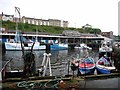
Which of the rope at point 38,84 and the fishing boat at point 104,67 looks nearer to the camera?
the rope at point 38,84

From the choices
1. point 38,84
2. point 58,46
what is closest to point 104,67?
point 38,84

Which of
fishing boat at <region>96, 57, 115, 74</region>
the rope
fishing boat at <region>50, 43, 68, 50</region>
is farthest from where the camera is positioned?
fishing boat at <region>50, 43, 68, 50</region>

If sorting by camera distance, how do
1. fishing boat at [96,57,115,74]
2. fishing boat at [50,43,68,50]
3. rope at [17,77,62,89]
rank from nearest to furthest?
rope at [17,77,62,89]
fishing boat at [96,57,115,74]
fishing boat at [50,43,68,50]

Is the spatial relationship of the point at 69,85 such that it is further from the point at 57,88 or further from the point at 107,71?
the point at 107,71

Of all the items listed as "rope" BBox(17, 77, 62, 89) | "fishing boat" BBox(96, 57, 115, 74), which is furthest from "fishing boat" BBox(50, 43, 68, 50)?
"rope" BBox(17, 77, 62, 89)

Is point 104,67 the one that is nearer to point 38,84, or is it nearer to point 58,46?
point 38,84

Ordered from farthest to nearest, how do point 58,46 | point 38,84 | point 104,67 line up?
point 58,46
point 104,67
point 38,84

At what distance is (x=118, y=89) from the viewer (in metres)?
10.8

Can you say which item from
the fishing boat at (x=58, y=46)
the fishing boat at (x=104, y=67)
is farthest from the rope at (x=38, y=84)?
the fishing boat at (x=58, y=46)

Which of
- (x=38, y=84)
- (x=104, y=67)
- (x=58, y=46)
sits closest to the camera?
(x=38, y=84)

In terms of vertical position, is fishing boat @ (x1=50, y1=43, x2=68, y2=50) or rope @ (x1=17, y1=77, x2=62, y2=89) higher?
fishing boat @ (x1=50, y1=43, x2=68, y2=50)

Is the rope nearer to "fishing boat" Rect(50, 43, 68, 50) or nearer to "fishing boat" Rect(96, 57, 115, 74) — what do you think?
"fishing boat" Rect(96, 57, 115, 74)

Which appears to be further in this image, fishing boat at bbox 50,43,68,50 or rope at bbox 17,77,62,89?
fishing boat at bbox 50,43,68,50

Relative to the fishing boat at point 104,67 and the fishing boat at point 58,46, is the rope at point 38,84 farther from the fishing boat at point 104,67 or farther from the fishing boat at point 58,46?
the fishing boat at point 58,46
